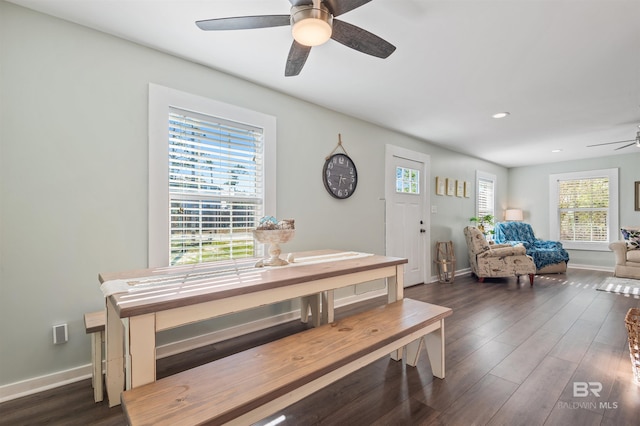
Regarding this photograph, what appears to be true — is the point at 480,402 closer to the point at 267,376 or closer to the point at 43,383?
the point at 267,376

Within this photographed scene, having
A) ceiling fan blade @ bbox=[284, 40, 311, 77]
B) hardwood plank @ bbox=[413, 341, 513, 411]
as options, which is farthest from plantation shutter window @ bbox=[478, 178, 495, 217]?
ceiling fan blade @ bbox=[284, 40, 311, 77]

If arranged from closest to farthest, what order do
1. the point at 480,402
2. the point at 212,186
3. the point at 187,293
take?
the point at 187,293, the point at 480,402, the point at 212,186

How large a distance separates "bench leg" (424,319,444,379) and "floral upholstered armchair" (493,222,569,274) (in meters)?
4.42

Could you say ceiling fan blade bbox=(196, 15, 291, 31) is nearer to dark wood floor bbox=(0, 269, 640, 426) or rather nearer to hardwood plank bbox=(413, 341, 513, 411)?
dark wood floor bbox=(0, 269, 640, 426)

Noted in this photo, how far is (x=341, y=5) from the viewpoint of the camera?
4.68 feet

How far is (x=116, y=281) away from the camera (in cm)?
143

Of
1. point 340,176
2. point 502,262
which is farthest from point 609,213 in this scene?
point 340,176

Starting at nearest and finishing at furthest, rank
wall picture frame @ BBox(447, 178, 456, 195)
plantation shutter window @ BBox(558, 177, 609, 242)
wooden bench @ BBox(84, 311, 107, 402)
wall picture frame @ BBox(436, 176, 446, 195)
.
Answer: wooden bench @ BBox(84, 311, 107, 402), wall picture frame @ BBox(436, 176, 446, 195), wall picture frame @ BBox(447, 178, 456, 195), plantation shutter window @ BBox(558, 177, 609, 242)

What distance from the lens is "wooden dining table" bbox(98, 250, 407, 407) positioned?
1.10 metres

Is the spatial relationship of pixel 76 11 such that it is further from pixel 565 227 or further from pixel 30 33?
pixel 565 227

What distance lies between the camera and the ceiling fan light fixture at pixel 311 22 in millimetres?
1404

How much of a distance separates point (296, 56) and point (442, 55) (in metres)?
1.24

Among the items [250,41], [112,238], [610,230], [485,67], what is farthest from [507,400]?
[610,230]

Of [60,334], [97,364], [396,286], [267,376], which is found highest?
[396,286]
